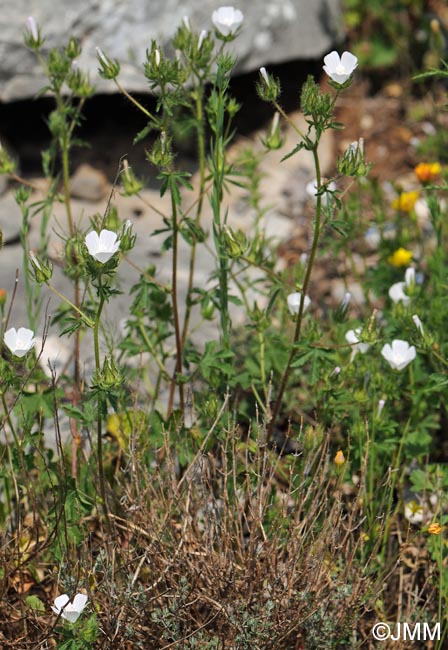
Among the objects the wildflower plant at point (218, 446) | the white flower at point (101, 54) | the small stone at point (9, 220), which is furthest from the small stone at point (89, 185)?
the white flower at point (101, 54)

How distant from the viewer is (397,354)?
2.30 meters

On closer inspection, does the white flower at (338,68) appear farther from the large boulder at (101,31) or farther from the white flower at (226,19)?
the large boulder at (101,31)

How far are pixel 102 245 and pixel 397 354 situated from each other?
0.86 m

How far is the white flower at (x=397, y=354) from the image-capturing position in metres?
2.29

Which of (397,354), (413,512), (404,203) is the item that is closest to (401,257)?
(404,203)

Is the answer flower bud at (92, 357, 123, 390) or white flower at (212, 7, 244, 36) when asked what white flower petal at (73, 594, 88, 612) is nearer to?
flower bud at (92, 357, 123, 390)

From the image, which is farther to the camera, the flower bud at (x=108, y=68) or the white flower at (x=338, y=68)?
the flower bud at (x=108, y=68)

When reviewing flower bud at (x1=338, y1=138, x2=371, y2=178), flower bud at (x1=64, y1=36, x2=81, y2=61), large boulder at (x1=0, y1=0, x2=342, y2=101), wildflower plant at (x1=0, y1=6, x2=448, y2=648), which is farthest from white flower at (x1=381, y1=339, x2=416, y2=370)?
large boulder at (x1=0, y1=0, x2=342, y2=101)

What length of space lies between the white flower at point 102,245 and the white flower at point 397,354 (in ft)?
2.66

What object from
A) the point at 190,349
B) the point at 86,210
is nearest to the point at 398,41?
the point at 86,210

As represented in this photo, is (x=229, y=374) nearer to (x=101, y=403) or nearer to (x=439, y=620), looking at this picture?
(x=101, y=403)

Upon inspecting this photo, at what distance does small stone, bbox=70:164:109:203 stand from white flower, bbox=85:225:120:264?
215 cm

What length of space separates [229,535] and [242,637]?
0.69 feet

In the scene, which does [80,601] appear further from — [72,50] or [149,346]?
[72,50]
